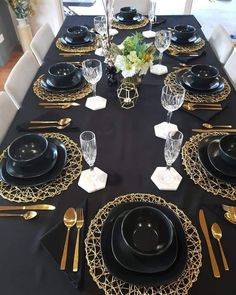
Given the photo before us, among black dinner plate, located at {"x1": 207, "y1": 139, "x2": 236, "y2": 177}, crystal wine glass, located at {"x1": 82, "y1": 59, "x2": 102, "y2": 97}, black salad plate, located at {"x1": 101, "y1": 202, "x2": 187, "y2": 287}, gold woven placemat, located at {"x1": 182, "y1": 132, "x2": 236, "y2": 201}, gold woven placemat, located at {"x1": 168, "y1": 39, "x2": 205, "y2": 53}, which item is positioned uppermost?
crystal wine glass, located at {"x1": 82, "y1": 59, "x2": 102, "y2": 97}

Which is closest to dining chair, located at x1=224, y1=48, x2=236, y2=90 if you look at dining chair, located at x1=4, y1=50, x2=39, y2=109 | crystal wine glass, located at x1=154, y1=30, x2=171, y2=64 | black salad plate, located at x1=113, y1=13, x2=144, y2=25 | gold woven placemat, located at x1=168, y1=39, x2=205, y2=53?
gold woven placemat, located at x1=168, y1=39, x2=205, y2=53

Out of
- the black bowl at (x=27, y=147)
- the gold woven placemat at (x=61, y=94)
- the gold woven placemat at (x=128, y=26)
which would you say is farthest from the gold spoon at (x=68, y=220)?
the gold woven placemat at (x=128, y=26)

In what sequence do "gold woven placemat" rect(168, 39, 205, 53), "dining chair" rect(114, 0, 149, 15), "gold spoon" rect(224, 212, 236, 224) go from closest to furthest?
"gold spoon" rect(224, 212, 236, 224) → "gold woven placemat" rect(168, 39, 205, 53) → "dining chair" rect(114, 0, 149, 15)

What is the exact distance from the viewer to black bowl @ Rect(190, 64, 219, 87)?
116 centimetres

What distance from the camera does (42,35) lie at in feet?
5.53

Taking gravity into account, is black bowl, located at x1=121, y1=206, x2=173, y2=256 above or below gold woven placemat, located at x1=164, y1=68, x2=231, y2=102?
above

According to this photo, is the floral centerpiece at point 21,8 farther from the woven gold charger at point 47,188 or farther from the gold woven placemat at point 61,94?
the woven gold charger at point 47,188

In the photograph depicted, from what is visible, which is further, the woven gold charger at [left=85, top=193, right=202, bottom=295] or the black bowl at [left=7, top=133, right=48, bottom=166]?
the black bowl at [left=7, top=133, right=48, bottom=166]

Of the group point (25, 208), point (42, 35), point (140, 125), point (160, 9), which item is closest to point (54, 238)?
point (25, 208)

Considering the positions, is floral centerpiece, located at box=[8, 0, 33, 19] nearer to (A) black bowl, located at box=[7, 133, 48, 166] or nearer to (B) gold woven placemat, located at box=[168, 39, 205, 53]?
(B) gold woven placemat, located at box=[168, 39, 205, 53]

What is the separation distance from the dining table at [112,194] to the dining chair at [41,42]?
48 centimetres

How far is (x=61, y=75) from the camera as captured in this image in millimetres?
1191

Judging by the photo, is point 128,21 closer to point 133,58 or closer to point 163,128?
point 133,58

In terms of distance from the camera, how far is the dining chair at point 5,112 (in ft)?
3.52
